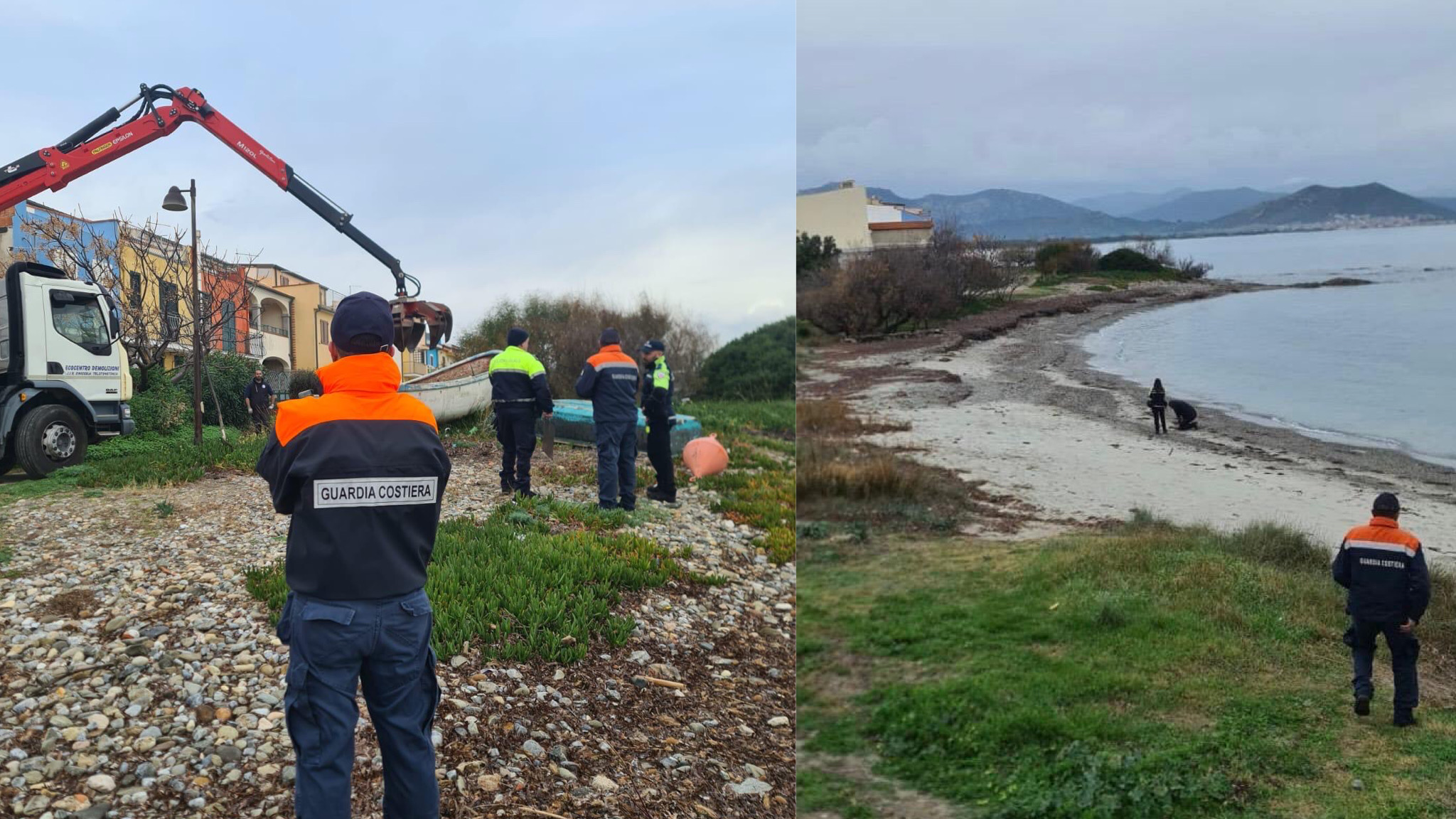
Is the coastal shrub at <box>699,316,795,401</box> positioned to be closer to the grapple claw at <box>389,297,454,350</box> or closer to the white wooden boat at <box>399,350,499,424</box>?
the white wooden boat at <box>399,350,499,424</box>

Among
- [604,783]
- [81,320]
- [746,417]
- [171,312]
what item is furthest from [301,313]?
[746,417]

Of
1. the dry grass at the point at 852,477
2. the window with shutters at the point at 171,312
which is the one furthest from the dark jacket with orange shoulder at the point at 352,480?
the window with shutters at the point at 171,312

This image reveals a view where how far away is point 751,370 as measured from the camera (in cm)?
1741

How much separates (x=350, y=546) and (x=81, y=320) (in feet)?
17.2

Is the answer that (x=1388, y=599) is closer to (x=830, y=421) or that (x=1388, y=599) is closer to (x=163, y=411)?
(x=830, y=421)

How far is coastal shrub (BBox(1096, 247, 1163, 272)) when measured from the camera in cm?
175

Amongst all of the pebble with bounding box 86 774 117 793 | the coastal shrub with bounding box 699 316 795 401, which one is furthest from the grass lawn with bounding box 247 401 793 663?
the coastal shrub with bounding box 699 316 795 401

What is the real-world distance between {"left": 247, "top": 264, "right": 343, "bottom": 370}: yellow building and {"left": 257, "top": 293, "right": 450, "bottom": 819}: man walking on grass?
4.43m

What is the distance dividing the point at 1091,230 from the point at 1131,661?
0.81 m

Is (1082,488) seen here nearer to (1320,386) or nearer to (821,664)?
(1320,386)

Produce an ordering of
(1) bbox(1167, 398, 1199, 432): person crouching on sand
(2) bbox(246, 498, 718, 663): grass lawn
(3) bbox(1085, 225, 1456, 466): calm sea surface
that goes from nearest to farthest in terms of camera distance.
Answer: (3) bbox(1085, 225, 1456, 466): calm sea surface
(1) bbox(1167, 398, 1199, 432): person crouching on sand
(2) bbox(246, 498, 718, 663): grass lawn

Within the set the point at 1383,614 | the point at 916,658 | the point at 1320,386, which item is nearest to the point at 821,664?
the point at 916,658

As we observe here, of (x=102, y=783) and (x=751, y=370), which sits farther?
(x=751, y=370)

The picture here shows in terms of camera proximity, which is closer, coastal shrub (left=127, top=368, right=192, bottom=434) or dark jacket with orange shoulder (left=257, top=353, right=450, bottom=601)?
dark jacket with orange shoulder (left=257, top=353, right=450, bottom=601)
